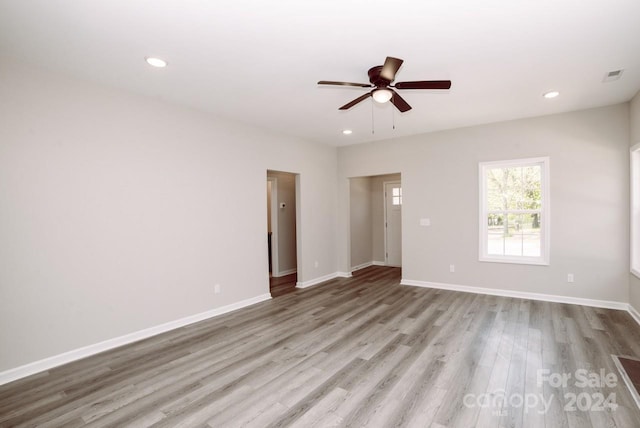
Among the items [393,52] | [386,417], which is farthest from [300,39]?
[386,417]

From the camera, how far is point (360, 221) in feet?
24.5

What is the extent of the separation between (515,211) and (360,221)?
3.34 meters

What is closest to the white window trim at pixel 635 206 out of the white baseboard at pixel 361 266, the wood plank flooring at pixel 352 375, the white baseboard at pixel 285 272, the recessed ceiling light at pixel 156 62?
the wood plank flooring at pixel 352 375

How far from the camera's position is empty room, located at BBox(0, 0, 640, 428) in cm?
221

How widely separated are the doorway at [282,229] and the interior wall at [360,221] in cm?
136

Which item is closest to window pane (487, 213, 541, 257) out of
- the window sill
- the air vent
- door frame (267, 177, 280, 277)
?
the window sill

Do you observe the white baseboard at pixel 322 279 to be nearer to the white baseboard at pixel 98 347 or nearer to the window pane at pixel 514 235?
the white baseboard at pixel 98 347

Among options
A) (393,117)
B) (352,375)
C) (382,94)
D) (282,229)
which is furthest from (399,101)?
(282,229)

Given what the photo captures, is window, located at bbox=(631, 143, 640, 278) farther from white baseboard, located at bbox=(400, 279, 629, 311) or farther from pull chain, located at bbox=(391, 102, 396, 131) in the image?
pull chain, located at bbox=(391, 102, 396, 131)

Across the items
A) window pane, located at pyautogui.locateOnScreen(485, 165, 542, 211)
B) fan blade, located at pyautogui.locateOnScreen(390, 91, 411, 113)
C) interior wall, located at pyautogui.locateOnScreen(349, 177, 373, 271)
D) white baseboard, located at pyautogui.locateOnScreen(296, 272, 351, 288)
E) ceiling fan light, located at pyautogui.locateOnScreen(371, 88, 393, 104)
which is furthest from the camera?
interior wall, located at pyautogui.locateOnScreen(349, 177, 373, 271)

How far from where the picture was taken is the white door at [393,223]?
759 cm

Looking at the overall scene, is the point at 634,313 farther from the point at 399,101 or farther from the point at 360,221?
the point at 360,221

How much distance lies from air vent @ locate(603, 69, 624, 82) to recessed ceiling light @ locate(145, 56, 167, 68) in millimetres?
4364

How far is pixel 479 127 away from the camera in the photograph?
16.6 ft
